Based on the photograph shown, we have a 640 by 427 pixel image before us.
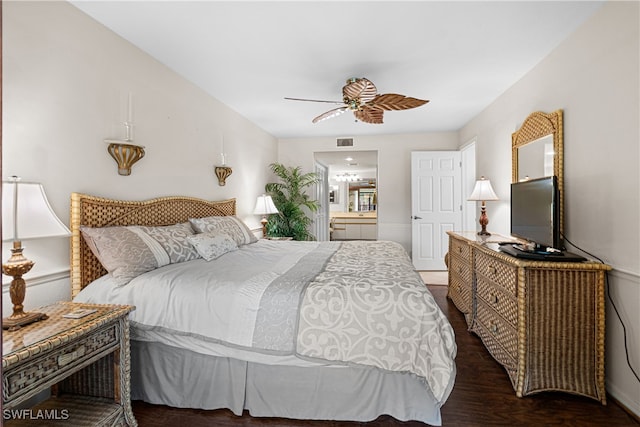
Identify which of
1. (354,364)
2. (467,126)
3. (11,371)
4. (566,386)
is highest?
(467,126)

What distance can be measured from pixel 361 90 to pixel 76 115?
206cm

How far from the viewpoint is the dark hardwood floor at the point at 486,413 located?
75.4 inches

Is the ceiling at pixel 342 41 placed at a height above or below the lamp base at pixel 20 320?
above

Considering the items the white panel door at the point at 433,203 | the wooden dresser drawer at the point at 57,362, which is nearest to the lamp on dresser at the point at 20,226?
the wooden dresser drawer at the point at 57,362

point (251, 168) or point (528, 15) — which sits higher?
point (528, 15)

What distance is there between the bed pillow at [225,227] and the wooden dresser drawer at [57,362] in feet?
4.18

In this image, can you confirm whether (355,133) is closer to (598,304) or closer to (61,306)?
(598,304)

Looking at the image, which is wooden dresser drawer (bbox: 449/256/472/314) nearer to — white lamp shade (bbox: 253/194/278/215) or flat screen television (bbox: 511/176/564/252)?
flat screen television (bbox: 511/176/564/252)

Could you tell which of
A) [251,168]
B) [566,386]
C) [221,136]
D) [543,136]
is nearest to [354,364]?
[566,386]

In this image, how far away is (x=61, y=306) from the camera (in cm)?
186

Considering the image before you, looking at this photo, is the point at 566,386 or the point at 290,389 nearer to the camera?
the point at 290,389

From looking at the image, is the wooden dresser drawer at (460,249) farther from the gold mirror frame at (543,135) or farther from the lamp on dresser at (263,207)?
the lamp on dresser at (263,207)

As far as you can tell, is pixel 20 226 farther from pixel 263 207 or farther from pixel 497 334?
pixel 263 207

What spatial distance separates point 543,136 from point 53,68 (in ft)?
11.4
